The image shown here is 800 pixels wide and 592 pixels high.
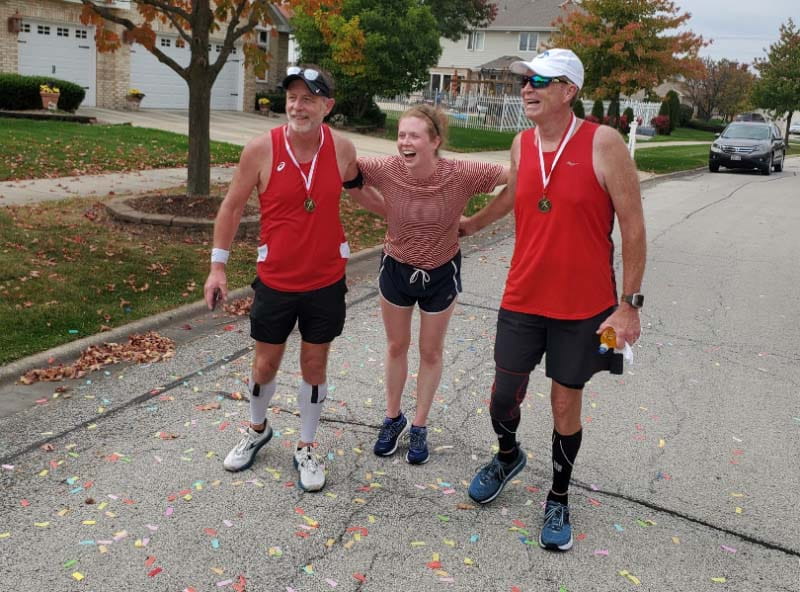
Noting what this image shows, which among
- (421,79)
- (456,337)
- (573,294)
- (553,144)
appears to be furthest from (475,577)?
(421,79)

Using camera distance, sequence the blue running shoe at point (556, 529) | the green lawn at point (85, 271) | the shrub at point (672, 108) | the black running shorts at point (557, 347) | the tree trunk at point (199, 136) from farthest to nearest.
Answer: the shrub at point (672, 108)
the tree trunk at point (199, 136)
the green lawn at point (85, 271)
the blue running shoe at point (556, 529)
the black running shorts at point (557, 347)

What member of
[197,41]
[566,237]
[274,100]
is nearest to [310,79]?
[566,237]

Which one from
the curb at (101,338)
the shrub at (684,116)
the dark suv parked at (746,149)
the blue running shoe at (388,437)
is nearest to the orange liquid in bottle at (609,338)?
the blue running shoe at (388,437)

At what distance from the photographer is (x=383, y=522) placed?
3.47 m

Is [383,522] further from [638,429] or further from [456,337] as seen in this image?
[456,337]

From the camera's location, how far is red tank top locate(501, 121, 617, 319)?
3.06m

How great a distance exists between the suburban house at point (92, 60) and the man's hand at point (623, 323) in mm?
19058

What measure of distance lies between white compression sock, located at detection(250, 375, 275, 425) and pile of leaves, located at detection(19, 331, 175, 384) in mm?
1647

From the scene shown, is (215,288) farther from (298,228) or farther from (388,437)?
(388,437)

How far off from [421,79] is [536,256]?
24.9 metres

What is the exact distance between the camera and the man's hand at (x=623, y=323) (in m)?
3.12

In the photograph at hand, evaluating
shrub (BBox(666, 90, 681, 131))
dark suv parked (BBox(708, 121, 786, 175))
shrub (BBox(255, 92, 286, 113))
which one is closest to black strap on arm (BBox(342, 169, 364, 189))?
dark suv parked (BBox(708, 121, 786, 175))

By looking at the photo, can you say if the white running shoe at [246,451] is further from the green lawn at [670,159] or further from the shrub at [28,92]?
the green lawn at [670,159]

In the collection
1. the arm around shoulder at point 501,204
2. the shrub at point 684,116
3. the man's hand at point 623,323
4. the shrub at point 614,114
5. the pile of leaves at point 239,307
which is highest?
the shrub at point 684,116
